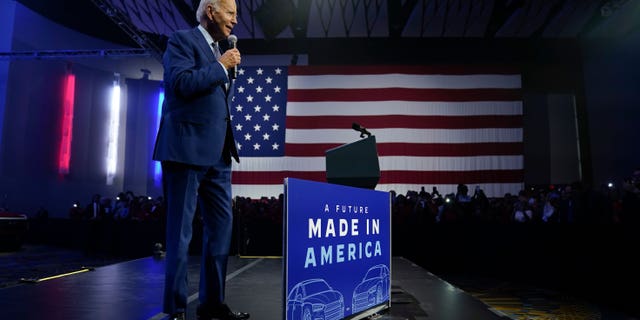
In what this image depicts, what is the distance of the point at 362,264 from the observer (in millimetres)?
1637

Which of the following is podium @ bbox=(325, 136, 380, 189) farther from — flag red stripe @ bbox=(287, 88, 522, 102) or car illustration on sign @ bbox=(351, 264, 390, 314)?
flag red stripe @ bbox=(287, 88, 522, 102)

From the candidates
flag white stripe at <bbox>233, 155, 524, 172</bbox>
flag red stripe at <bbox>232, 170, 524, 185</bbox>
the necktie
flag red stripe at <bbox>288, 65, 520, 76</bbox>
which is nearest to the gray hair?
the necktie

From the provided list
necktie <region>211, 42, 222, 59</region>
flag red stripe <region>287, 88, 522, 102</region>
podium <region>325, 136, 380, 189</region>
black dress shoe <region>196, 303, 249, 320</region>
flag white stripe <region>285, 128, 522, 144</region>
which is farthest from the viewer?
flag red stripe <region>287, 88, 522, 102</region>

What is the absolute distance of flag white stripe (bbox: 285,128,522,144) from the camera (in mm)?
8812

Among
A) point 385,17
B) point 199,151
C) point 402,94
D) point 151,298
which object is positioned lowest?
point 151,298

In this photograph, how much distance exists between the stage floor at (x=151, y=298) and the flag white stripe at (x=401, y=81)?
6677 millimetres

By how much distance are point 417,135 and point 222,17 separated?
7.71 metres

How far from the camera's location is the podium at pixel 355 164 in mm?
1950

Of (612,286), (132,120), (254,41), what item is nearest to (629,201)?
(612,286)

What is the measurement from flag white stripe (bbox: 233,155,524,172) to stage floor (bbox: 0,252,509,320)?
584 centimetres

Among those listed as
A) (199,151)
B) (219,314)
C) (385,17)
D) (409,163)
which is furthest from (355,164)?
(385,17)

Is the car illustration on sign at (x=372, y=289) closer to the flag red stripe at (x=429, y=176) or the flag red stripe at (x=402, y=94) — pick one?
the flag red stripe at (x=429, y=176)

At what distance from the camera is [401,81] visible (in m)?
9.24

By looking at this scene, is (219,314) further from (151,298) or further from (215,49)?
(215,49)
